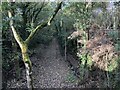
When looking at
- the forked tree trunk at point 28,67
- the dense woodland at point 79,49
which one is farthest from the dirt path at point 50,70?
the forked tree trunk at point 28,67

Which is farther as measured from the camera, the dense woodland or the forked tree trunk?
the dense woodland

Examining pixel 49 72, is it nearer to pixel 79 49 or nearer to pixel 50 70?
pixel 50 70

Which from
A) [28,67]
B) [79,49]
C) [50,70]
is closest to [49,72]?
[50,70]

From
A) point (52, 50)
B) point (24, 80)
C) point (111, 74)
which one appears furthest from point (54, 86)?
point (52, 50)

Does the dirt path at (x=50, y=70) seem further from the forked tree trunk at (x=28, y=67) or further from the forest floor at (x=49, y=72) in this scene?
the forked tree trunk at (x=28, y=67)

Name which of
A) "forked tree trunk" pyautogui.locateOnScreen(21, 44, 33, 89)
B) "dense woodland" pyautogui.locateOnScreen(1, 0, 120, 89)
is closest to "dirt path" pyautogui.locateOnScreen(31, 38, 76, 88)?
"dense woodland" pyautogui.locateOnScreen(1, 0, 120, 89)

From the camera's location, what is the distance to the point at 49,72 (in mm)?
7699

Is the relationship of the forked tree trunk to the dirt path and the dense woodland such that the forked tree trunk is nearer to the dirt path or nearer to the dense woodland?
the dense woodland

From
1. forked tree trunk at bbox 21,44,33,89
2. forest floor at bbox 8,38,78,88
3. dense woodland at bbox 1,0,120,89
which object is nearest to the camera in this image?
forked tree trunk at bbox 21,44,33,89

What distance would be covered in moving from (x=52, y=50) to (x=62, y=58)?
1331mm

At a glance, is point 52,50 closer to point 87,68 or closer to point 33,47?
point 33,47

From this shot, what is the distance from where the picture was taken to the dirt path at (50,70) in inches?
262

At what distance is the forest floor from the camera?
6.49m

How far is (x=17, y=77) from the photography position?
6.41 meters
